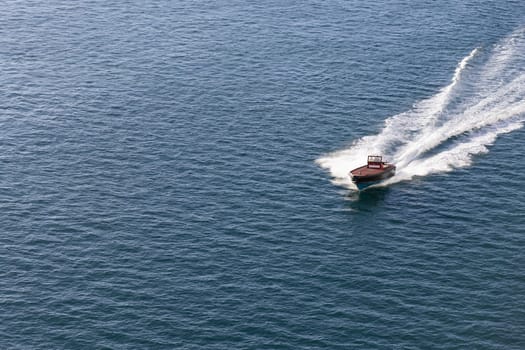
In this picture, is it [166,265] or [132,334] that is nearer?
[132,334]

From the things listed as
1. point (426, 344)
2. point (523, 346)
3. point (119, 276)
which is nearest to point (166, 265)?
point (119, 276)

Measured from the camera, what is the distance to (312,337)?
6614 inches

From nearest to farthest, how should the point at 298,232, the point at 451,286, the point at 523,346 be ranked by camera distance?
the point at 523,346 < the point at 451,286 < the point at 298,232

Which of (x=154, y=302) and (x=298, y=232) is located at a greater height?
(x=298, y=232)

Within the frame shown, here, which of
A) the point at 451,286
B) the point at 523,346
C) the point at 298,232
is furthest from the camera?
the point at 298,232

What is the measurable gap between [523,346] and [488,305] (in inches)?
465

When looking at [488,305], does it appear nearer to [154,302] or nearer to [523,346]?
[523,346]

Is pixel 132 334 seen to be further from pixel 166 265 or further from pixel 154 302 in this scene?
pixel 166 265

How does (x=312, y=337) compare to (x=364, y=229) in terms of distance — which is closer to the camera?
(x=312, y=337)

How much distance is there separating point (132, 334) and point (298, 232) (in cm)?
4339

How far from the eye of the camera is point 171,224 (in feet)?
653

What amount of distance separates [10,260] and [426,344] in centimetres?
7992

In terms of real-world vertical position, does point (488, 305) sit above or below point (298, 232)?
below

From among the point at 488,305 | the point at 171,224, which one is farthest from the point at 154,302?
the point at 488,305
